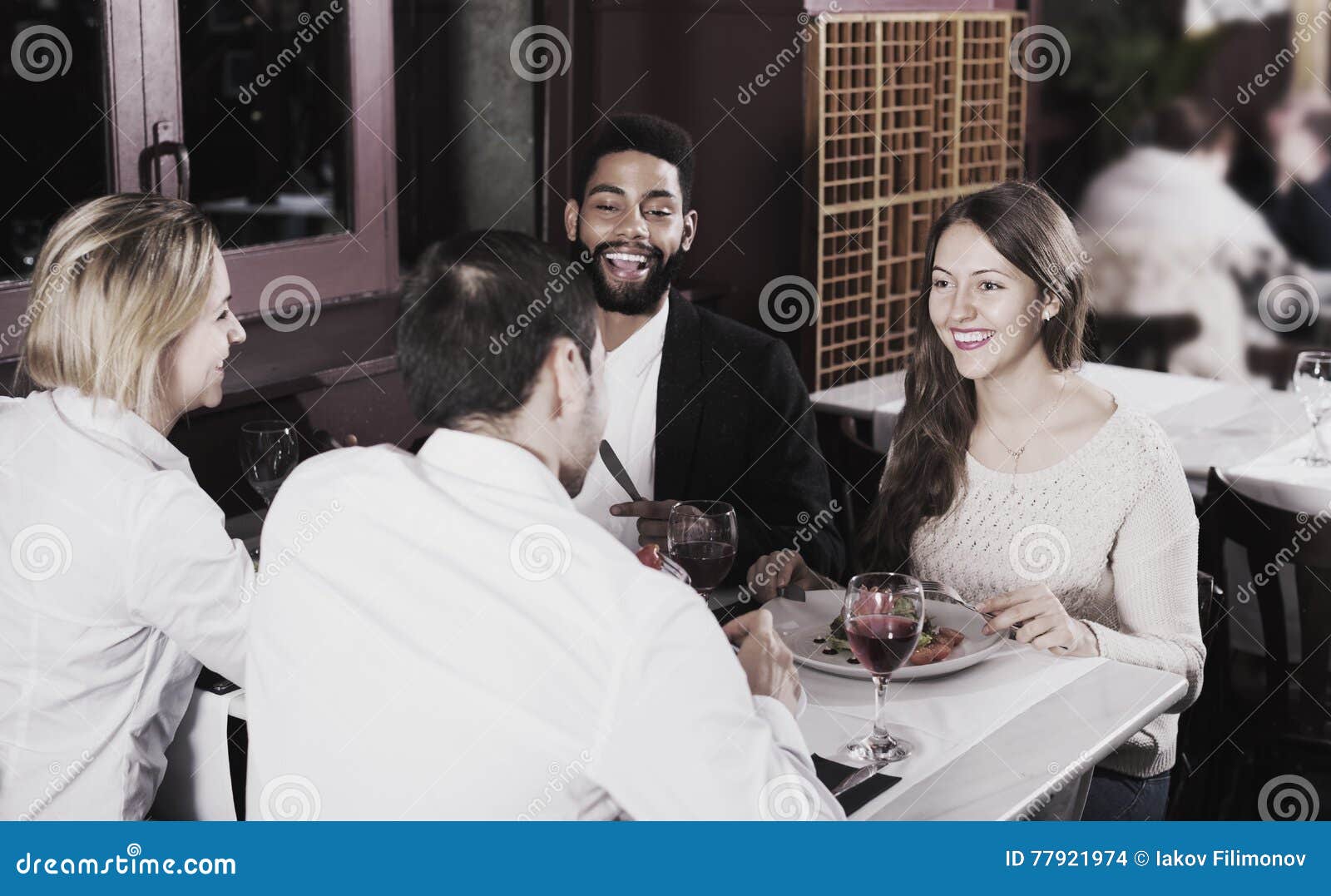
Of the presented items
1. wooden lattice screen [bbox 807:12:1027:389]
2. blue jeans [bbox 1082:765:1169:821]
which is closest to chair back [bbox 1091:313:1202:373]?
wooden lattice screen [bbox 807:12:1027:389]

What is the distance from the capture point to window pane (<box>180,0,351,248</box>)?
10.5 feet

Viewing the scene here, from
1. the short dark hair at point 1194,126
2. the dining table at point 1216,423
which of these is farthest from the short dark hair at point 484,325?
the short dark hair at point 1194,126

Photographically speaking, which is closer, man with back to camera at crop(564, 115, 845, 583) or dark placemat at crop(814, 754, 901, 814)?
dark placemat at crop(814, 754, 901, 814)

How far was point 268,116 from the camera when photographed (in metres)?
3.38

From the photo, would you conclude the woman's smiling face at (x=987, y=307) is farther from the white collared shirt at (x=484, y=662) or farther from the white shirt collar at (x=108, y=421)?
the white shirt collar at (x=108, y=421)

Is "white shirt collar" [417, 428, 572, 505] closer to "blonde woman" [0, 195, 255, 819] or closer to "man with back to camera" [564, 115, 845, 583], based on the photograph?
"blonde woman" [0, 195, 255, 819]

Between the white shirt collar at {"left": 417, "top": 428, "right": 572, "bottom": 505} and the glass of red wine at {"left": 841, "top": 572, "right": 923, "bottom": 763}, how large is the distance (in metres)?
0.45

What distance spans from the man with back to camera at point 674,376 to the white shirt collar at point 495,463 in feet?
4.09

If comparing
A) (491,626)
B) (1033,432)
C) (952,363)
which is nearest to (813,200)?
(952,363)

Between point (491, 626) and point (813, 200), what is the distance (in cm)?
293

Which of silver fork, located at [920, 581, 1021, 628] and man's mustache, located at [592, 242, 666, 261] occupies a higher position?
man's mustache, located at [592, 242, 666, 261]

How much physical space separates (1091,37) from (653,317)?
3344 mm

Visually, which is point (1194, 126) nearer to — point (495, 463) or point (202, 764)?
point (202, 764)
